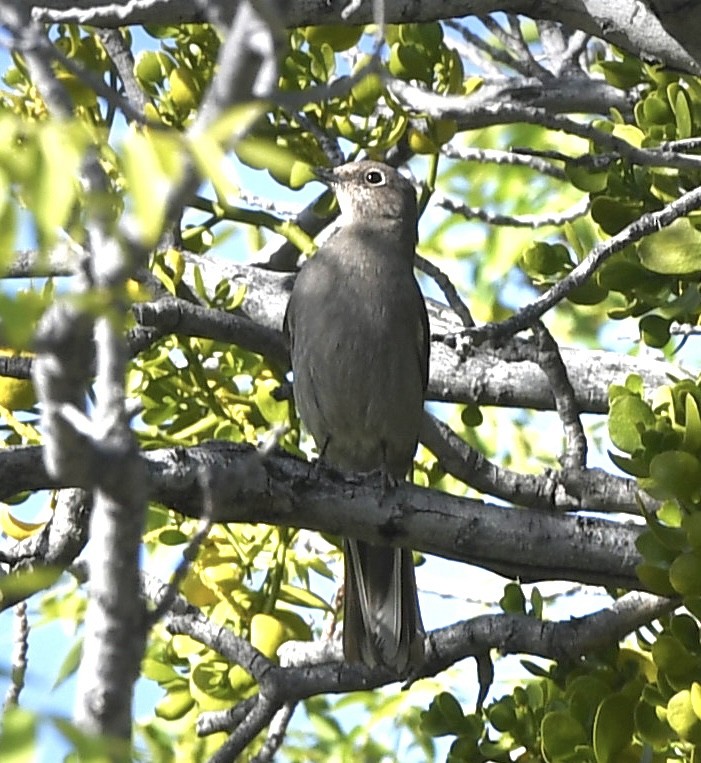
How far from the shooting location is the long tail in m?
4.63

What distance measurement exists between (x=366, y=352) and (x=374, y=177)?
807mm

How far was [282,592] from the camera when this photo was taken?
4.59 meters

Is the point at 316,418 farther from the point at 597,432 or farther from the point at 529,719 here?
the point at 529,719

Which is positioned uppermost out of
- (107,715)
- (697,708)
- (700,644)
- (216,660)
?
(216,660)

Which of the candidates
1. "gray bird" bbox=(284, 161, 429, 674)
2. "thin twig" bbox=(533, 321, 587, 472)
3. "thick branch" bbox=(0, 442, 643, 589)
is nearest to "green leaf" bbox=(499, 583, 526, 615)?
"thick branch" bbox=(0, 442, 643, 589)

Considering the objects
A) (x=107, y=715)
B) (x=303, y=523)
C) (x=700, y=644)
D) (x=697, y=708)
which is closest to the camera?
(x=107, y=715)

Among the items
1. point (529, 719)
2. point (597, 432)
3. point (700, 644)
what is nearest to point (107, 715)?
point (700, 644)

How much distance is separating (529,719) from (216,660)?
1053 mm

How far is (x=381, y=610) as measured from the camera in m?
5.38

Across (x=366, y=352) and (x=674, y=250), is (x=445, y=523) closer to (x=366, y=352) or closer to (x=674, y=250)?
(x=674, y=250)

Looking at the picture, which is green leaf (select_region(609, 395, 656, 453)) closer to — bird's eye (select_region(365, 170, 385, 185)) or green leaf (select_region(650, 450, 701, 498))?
green leaf (select_region(650, 450, 701, 498))

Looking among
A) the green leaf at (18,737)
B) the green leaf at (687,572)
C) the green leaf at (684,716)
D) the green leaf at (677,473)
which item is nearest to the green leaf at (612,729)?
the green leaf at (684,716)

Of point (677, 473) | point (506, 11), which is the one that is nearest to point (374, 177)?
point (506, 11)

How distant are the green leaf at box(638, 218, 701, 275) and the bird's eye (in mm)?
2477
